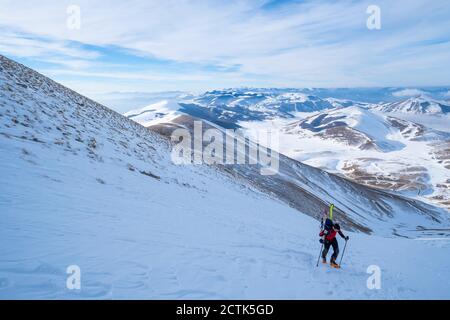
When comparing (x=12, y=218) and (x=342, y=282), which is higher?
(x=12, y=218)

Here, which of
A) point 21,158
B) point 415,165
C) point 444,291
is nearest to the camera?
point 21,158

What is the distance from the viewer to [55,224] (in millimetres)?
8633

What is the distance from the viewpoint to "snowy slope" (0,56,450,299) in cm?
724

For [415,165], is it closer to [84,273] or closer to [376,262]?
[376,262]

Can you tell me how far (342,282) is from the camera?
11141 mm

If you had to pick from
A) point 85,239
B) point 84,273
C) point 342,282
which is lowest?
point 342,282

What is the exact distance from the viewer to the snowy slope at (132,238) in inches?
285

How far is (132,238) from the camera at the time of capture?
9523mm

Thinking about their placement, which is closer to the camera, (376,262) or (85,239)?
(85,239)

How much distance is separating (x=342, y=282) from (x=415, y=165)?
19251 cm

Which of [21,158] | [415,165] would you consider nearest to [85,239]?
[21,158]

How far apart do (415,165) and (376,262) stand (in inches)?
7319
